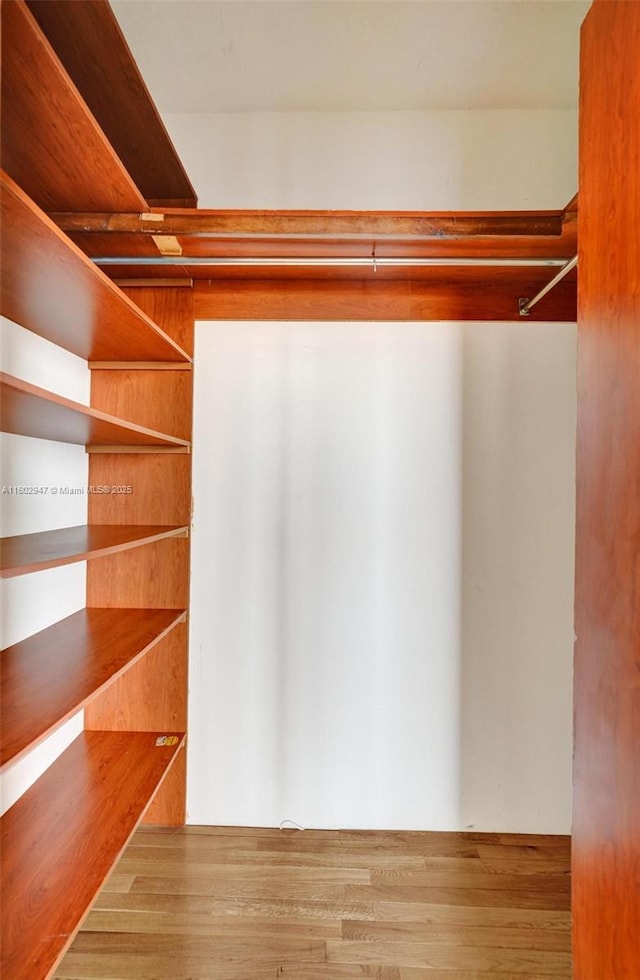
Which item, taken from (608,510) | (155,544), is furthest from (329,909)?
(608,510)

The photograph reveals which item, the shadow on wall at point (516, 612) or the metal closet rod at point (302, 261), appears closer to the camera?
the metal closet rod at point (302, 261)

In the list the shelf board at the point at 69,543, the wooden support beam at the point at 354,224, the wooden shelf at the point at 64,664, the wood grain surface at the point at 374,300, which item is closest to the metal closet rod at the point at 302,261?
the wooden support beam at the point at 354,224

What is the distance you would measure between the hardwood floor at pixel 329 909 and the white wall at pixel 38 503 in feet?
1.91

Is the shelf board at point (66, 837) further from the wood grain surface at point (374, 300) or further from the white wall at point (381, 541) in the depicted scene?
the wood grain surface at point (374, 300)

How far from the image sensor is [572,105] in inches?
70.9

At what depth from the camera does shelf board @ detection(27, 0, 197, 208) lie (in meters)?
1.00

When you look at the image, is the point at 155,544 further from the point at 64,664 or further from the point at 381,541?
the point at 381,541

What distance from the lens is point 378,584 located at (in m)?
1.83

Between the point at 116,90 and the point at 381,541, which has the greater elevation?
the point at 116,90

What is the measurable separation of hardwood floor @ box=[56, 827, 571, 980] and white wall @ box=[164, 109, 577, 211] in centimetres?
262

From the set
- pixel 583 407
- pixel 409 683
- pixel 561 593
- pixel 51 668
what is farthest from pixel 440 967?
pixel 583 407

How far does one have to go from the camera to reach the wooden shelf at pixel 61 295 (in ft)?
2.94

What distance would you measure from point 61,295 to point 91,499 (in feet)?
2.86

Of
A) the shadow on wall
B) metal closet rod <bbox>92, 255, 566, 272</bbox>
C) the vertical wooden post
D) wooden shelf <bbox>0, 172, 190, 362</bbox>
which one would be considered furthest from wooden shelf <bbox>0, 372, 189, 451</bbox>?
the shadow on wall
